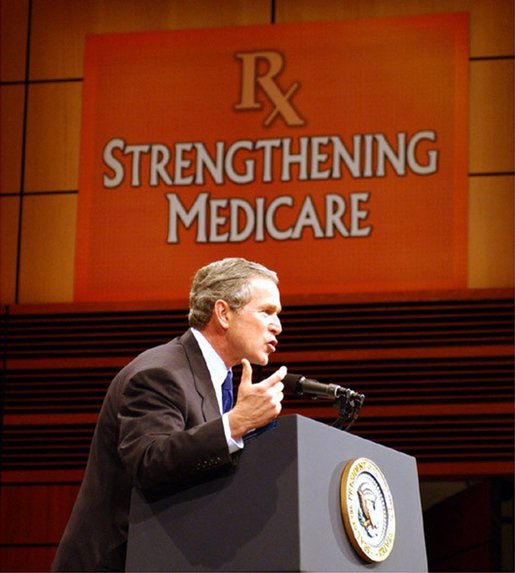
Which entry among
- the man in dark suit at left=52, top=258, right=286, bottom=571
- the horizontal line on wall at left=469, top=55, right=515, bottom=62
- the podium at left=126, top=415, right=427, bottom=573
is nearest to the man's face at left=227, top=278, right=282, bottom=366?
the man in dark suit at left=52, top=258, right=286, bottom=571

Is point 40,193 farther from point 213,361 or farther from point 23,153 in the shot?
point 213,361

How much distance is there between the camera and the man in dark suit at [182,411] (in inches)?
89.5

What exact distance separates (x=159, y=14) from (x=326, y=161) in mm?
1450

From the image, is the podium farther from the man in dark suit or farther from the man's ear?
the man's ear

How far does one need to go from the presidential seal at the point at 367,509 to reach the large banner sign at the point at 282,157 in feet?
13.0

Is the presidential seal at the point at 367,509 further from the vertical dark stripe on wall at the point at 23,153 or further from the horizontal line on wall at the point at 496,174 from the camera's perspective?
the vertical dark stripe on wall at the point at 23,153

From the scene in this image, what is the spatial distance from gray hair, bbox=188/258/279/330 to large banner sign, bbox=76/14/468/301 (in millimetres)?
3681

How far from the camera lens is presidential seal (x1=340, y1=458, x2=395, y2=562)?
2.36 m

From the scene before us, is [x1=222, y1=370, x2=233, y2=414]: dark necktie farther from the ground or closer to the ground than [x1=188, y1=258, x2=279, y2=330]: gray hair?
closer to the ground

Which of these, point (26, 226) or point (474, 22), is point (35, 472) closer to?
point (26, 226)

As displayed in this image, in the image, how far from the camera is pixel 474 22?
21.8ft

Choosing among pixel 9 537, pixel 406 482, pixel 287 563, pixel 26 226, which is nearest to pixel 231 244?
pixel 26 226

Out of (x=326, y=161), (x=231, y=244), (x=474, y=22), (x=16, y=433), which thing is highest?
(x=474, y=22)

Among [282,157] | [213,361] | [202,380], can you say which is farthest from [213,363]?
[282,157]
